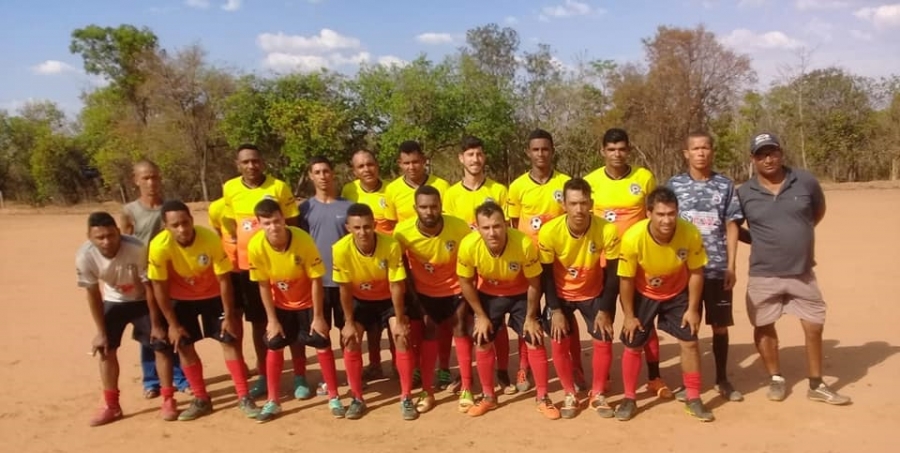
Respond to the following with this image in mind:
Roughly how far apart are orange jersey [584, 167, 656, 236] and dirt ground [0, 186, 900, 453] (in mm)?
1533

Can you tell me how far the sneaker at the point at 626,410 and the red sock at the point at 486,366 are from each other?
103cm

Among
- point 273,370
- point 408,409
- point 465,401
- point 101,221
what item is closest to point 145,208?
point 101,221

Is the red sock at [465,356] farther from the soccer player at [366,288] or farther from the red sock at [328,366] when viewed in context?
the red sock at [328,366]

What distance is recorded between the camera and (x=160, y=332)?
5113mm

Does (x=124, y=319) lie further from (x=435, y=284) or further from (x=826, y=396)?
(x=826, y=396)

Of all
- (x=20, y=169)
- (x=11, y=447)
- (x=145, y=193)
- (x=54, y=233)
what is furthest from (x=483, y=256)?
(x=20, y=169)

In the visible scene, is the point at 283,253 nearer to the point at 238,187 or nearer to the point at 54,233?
the point at 238,187

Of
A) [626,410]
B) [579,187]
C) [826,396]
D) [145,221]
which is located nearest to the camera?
[579,187]

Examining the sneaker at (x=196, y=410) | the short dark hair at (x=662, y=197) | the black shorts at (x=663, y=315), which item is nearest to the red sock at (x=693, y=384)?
the black shorts at (x=663, y=315)

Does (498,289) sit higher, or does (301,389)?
(498,289)

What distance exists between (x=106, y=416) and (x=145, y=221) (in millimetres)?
1656

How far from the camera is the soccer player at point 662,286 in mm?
4719

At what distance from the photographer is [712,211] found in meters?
5.04

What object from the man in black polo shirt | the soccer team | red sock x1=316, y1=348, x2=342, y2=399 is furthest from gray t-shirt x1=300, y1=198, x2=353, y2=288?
the man in black polo shirt
